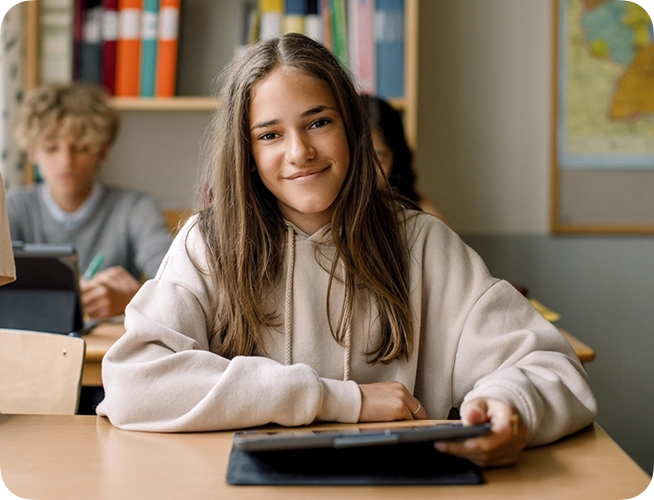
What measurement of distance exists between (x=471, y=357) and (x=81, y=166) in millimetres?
1781

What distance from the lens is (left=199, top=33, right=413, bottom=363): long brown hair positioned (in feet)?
4.06

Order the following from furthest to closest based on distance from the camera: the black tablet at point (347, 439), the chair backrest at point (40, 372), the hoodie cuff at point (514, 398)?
1. the chair backrest at point (40, 372)
2. the hoodie cuff at point (514, 398)
3. the black tablet at point (347, 439)

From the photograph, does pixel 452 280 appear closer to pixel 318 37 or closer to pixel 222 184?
pixel 222 184

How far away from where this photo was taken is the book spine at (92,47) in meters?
2.82

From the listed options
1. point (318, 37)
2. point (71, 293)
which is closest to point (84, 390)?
point (71, 293)

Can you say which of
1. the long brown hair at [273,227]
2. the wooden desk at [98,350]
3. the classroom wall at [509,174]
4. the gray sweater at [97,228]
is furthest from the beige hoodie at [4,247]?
the classroom wall at [509,174]

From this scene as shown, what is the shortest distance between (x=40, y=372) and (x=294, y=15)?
5.90ft

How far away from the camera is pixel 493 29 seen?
2941 millimetres

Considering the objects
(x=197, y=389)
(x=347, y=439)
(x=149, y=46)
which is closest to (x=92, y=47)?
(x=149, y=46)

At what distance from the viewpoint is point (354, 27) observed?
2.76m

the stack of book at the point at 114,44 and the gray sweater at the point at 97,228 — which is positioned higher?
the stack of book at the point at 114,44

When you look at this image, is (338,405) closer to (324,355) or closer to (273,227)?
(324,355)

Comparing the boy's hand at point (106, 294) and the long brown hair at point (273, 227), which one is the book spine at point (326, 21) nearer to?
the boy's hand at point (106, 294)

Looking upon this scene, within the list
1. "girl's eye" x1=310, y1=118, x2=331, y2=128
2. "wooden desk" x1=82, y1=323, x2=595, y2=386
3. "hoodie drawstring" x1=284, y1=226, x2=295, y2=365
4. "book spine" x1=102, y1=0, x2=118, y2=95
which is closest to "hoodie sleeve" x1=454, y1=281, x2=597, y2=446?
"hoodie drawstring" x1=284, y1=226, x2=295, y2=365
